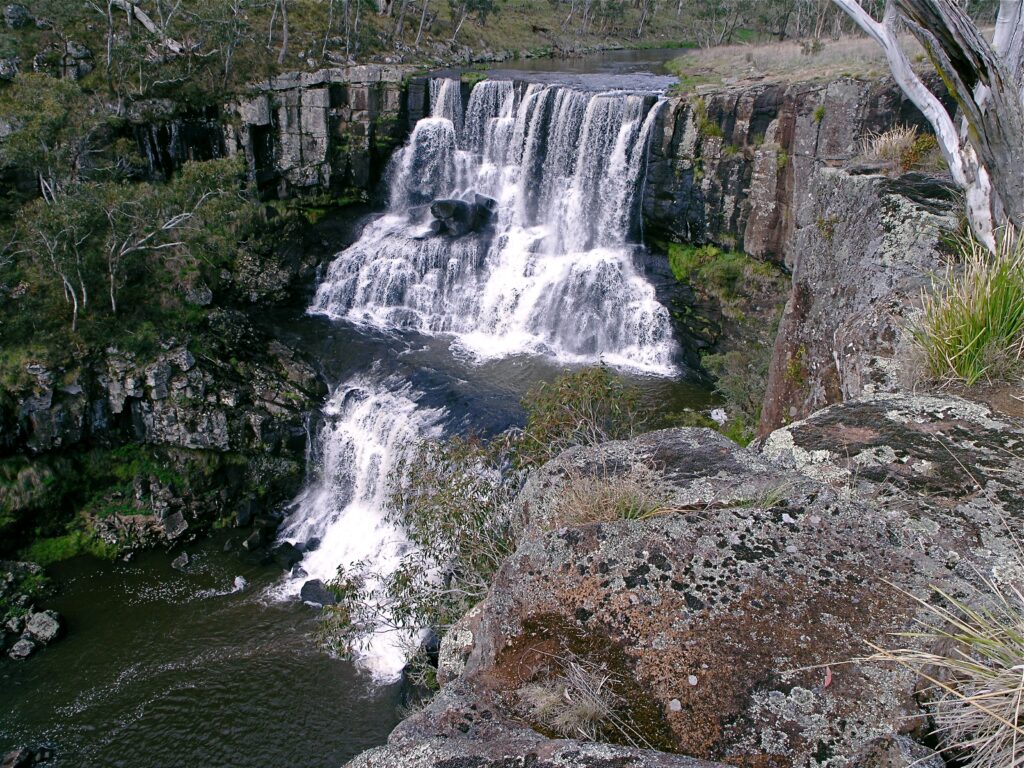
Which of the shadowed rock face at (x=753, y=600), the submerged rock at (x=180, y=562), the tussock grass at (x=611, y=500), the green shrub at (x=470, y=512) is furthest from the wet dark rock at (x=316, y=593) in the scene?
the shadowed rock face at (x=753, y=600)

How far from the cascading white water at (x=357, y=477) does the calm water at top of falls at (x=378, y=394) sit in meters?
0.06

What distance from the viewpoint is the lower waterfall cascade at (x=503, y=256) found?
826 inches

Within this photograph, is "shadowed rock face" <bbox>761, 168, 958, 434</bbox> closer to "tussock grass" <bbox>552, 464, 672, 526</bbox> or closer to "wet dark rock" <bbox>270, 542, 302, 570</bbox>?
"tussock grass" <bbox>552, 464, 672, 526</bbox>

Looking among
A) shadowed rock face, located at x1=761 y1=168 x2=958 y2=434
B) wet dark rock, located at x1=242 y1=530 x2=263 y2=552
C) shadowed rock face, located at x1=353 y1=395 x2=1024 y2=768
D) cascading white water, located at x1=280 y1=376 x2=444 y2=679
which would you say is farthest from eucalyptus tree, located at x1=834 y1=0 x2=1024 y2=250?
wet dark rock, located at x1=242 y1=530 x2=263 y2=552

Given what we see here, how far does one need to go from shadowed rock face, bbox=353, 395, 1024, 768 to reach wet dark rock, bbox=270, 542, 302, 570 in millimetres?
15330

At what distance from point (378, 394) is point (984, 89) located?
17351 mm

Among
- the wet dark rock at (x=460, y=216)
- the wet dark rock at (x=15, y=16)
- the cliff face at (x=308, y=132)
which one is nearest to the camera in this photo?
the wet dark rock at (x=460, y=216)

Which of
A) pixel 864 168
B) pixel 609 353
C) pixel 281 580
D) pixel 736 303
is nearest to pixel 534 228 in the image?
pixel 609 353

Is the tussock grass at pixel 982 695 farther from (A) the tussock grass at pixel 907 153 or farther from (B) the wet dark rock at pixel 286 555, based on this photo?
(B) the wet dark rock at pixel 286 555

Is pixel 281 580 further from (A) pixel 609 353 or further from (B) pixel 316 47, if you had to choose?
(B) pixel 316 47

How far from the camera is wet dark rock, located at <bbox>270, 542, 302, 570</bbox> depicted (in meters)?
18.1

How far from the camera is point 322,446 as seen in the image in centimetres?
2052

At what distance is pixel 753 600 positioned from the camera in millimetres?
3369

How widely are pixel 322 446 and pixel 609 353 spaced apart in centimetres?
964
